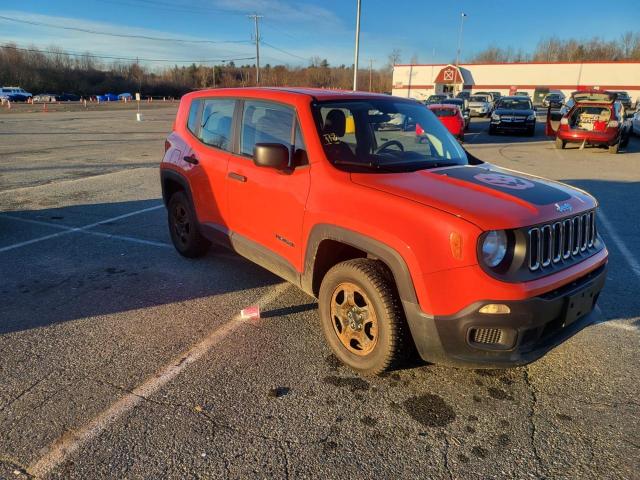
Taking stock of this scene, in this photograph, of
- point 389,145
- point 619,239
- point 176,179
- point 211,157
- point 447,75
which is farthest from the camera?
point 447,75

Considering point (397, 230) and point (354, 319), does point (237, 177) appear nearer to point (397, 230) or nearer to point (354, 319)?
point (354, 319)

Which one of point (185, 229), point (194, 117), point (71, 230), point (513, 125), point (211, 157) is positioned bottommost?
point (71, 230)

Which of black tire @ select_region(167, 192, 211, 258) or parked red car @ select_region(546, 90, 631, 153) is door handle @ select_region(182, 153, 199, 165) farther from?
parked red car @ select_region(546, 90, 631, 153)

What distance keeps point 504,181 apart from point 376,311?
4.19ft

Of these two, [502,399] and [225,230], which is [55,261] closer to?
[225,230]

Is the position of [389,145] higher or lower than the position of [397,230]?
higher

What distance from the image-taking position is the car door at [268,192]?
11.4 ft

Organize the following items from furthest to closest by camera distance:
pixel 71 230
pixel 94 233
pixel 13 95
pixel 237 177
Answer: pixel 13 95, pixel 71 230, pixel 94 233, pixel 237 177

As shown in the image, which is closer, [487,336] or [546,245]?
[487,336]

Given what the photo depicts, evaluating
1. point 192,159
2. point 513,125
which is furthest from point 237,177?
point 513,125

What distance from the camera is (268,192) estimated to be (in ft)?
12.1

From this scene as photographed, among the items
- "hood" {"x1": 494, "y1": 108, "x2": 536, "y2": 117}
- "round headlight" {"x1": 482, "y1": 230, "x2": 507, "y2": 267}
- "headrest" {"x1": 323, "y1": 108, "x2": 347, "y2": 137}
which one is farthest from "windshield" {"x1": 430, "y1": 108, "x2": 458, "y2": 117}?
"round headlight" {"x1": 482, "y1": 230, "x2": 507, "y2": 267}

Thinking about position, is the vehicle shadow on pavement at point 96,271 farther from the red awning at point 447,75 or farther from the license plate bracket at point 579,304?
the red awning at point 447,75

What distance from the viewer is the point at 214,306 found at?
4215mm
